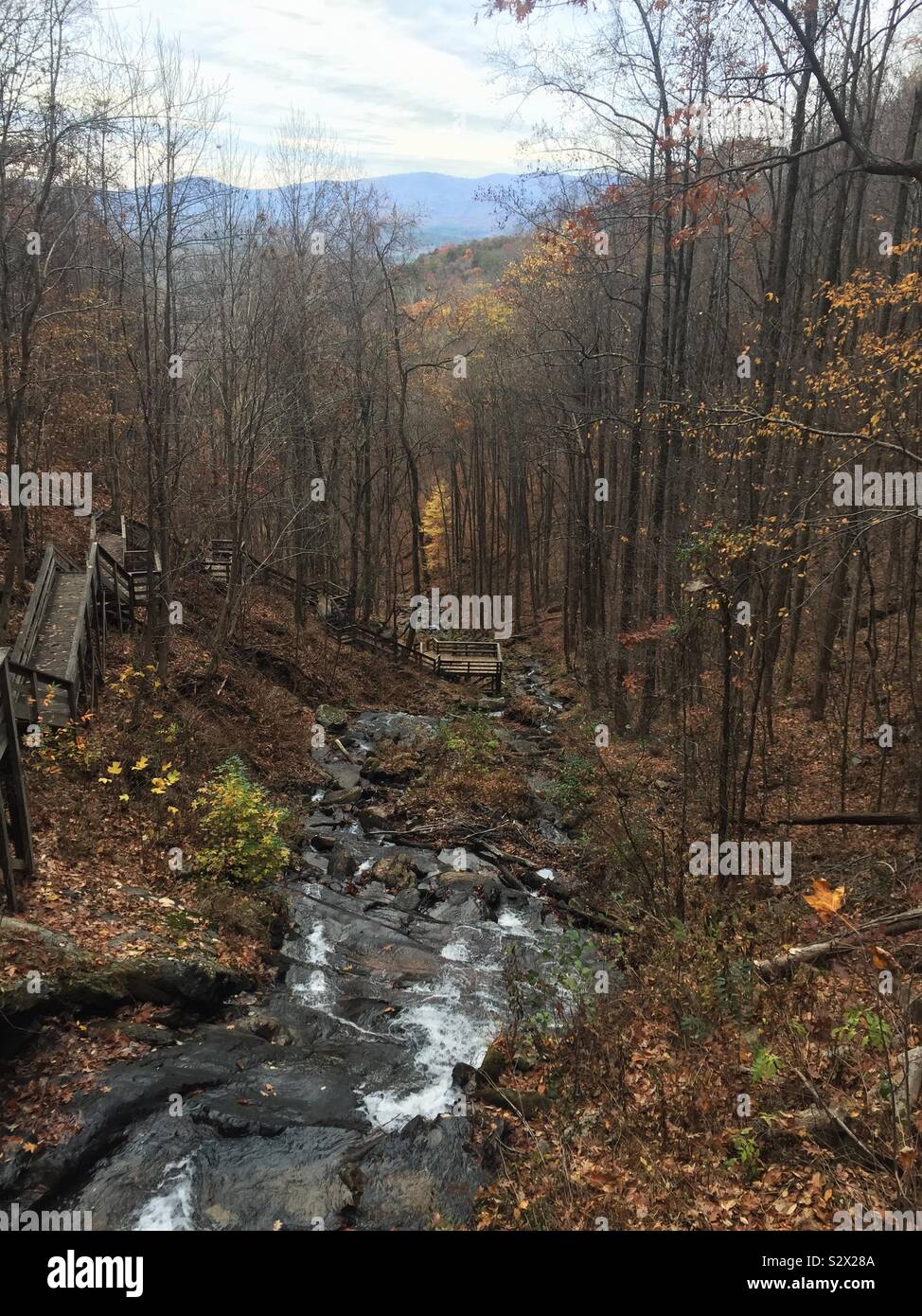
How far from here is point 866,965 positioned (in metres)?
6.84

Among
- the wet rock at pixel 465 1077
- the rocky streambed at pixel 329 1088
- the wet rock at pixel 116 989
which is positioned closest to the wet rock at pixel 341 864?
the rocky streambed at pixel 329 1088

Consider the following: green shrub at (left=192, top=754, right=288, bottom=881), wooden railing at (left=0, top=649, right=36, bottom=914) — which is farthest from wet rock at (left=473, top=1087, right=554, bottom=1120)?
wooden railing at (left=0, top=649, right=36, bottom=914)

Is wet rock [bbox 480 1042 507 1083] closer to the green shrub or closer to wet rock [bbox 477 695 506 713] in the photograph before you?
the green shrub

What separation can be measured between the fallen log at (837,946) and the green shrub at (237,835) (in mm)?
6599

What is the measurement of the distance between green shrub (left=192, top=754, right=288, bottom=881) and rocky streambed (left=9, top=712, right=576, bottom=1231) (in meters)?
0.80

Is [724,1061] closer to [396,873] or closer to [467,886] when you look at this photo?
[467,886]

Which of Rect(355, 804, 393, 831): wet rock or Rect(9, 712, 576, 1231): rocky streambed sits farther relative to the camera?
Rect(355, 804, 393, 831): wet rock

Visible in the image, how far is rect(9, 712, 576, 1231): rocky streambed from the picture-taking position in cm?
547

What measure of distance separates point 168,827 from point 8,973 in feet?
12.5

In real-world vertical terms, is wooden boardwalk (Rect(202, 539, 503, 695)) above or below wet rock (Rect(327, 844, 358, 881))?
above

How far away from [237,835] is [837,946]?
25.0ft

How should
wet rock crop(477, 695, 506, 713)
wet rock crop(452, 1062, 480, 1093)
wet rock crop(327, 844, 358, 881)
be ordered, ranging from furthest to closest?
wet rock crop(477, 695, 506, 713)
wet rock crop(327, 844, 358, 881)
wet rock crop(452, 1062, 480, 1093)

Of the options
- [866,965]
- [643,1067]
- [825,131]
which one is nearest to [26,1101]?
[643,1067]
